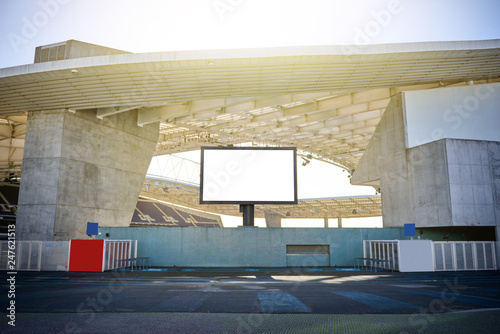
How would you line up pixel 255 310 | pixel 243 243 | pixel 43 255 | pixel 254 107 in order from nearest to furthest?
pixel 255 310
pixel 43 255
pixel 243 243
pixel 254 107

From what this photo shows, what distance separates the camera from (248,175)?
77.0 feet

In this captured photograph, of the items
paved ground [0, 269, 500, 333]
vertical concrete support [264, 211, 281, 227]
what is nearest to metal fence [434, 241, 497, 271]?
paved ground [0, 269, 500, 333]

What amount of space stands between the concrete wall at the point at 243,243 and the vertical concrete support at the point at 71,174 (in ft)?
14.6

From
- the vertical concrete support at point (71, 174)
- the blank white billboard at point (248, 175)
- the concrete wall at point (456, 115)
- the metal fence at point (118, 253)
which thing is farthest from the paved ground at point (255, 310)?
the concrete wall at point (456, 115)

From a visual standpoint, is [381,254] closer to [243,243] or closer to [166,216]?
[243,243]

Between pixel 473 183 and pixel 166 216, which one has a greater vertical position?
pixel 473 183

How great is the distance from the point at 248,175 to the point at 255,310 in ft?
50.9

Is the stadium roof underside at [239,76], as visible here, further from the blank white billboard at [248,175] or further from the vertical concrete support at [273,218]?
the vertical concrete support at [273,218]

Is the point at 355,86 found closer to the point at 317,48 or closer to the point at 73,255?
the point at 317,48

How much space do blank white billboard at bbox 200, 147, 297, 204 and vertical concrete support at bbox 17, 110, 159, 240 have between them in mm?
7933

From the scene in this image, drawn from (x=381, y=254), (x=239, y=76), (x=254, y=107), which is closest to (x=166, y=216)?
(x=254, y=107)

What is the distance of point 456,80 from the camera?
23.4 meters

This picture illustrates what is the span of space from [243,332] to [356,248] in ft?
61.9

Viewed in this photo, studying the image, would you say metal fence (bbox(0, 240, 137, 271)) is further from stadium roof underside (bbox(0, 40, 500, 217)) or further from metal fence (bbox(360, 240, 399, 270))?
metal fence (bbox(360, 240, 399, 270))
